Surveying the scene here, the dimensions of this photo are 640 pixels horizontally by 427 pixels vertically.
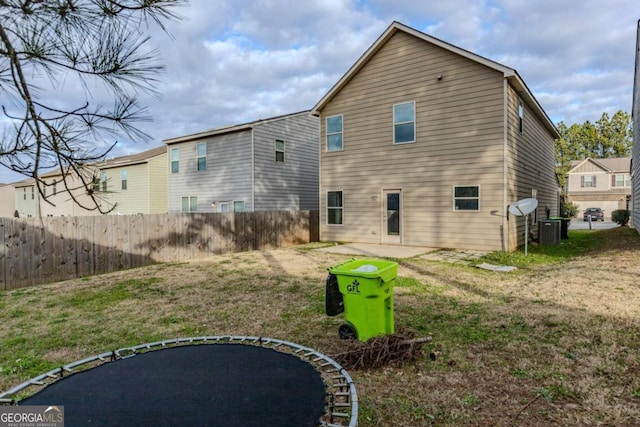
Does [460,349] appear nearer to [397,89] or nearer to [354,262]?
[354,262]

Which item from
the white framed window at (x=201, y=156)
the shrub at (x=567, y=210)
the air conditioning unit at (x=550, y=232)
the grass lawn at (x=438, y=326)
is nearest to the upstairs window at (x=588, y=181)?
the shrub at (x=567, y=210)

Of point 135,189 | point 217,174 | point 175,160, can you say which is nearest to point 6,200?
point 135,189

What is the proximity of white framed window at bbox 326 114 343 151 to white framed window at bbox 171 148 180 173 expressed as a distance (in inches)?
345

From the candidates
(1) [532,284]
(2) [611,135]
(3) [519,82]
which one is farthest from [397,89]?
(2) [611,135]

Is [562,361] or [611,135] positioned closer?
[562,361]

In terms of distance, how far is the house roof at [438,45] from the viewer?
388 inches

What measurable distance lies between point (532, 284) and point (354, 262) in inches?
172

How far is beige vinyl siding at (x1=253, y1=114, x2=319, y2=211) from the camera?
15398 millimetres

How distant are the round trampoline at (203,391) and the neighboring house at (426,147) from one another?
917 centimetres

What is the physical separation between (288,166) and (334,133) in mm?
4021

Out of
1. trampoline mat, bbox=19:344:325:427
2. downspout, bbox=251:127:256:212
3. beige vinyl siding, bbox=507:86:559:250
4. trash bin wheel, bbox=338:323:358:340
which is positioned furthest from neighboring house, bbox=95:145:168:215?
trampoline mat, bbox=19:344:325:427

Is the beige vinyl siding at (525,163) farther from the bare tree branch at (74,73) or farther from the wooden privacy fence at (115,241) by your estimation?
the bare tree branch at (74,73)

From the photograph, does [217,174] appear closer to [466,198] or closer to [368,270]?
[466,198]

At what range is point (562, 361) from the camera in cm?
324
